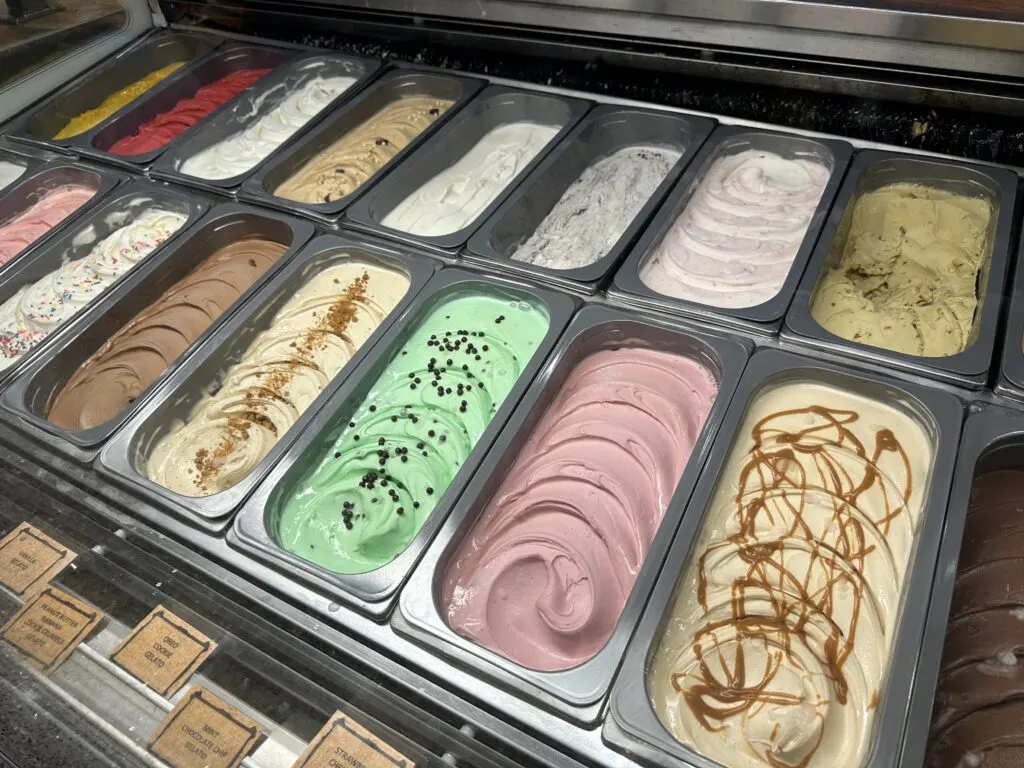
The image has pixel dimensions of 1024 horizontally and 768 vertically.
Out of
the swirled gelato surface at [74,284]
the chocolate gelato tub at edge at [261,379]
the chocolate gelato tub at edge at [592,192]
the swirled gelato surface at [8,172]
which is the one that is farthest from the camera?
the swirled gelato surface at [8,172]

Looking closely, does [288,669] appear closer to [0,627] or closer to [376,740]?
[376,740]

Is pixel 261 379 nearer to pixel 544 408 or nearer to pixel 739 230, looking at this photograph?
pixel 544 408

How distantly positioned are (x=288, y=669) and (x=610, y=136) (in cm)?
196

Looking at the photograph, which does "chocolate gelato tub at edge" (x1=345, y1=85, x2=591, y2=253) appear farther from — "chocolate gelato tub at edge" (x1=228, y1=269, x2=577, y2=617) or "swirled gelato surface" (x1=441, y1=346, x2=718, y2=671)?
"swirled gelato surface" (x1=441, y1=346, x2=718, y2=671)

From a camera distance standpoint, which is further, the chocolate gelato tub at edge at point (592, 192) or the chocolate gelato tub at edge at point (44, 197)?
the chocolate gelato tub at edge at point (44, 197)

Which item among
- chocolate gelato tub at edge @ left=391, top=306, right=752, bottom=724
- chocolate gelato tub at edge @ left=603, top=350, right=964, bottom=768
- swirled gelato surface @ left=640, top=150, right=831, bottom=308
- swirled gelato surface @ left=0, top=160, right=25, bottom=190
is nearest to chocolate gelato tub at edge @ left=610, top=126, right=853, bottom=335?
swirled gelato surface @ left=640, top=150, right=831, bottom=308

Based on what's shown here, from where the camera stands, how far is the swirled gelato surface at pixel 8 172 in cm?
300

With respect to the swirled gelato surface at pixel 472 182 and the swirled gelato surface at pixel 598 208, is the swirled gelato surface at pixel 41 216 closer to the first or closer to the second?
the swirled gelato surface at pixel 472 182

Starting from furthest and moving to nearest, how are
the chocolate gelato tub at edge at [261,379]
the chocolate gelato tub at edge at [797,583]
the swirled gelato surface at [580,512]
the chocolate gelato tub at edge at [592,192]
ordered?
the chocolate gelato tub at edge at [592,192]
the chocolate gelato tub at edge at [261,379]
the swirled gelato surface at [580,512]
the chocolate gelato tub at edge at [797,583]

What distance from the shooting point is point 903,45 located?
1968mm

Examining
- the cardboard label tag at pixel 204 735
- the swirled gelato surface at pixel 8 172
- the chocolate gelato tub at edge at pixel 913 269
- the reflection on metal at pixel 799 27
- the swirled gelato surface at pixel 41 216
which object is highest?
the reflection on metal at pixel 799 27

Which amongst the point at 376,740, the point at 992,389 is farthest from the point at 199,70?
the point at 992,389

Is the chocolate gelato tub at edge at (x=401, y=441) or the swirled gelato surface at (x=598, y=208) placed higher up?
the swirled gelato surface at (x=598, y=208)

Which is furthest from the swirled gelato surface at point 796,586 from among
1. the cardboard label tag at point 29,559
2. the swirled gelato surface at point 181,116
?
the swirled gelato surface at point 181,116
